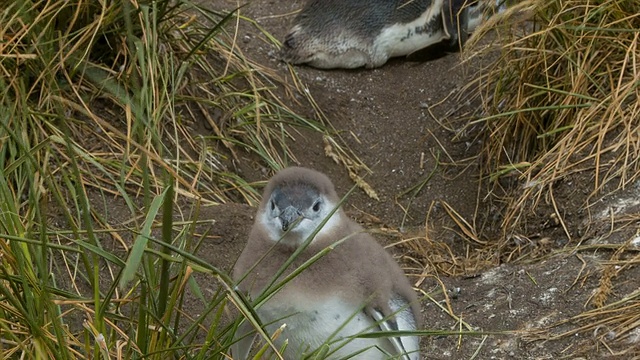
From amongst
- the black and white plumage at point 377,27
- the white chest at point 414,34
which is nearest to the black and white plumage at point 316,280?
the black and white plumage at point 377,27

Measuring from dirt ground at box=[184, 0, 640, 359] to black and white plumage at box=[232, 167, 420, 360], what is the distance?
38 centimetres

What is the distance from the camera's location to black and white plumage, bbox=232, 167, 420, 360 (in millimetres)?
3219

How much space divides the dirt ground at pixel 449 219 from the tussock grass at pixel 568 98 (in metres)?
0.11

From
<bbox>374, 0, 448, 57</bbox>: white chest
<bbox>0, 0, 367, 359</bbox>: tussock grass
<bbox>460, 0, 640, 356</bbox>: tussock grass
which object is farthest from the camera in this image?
<bbox>374, 0, 448, 57</bbox>: white chest

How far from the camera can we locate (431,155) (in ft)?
19.4

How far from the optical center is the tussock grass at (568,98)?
4.71 m

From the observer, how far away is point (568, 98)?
16.3ft

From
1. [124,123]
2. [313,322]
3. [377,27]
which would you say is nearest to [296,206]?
[313,322]

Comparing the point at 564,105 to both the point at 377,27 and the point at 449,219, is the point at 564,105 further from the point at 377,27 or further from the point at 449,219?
the point at 377,27

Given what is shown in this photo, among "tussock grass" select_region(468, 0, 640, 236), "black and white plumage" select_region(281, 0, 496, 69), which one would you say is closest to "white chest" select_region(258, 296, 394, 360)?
"tussock grass" select_region(468, 0, 640, 236)

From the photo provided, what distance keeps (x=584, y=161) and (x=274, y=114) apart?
1.71 metres

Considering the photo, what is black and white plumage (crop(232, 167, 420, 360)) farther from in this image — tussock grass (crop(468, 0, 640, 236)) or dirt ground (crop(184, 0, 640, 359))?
tussock grass (crop(468, 0, 640, 236))

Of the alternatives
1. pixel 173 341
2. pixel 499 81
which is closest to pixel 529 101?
pixel 499 81

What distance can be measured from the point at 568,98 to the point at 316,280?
220 cm
